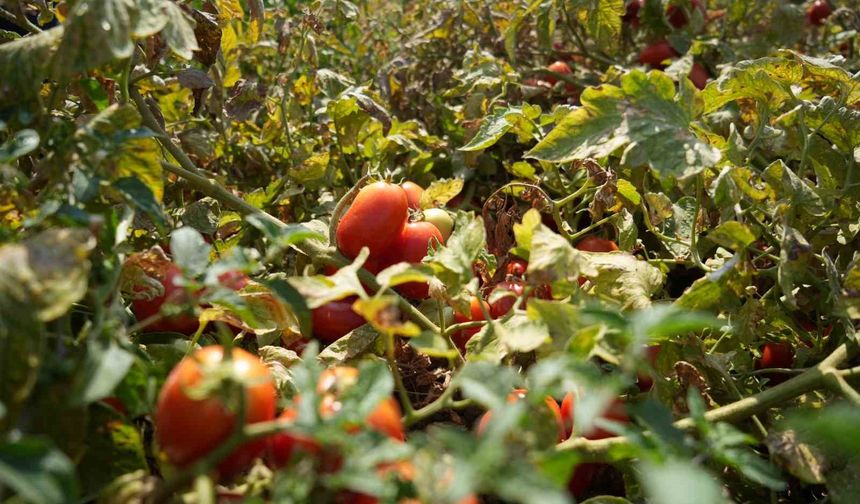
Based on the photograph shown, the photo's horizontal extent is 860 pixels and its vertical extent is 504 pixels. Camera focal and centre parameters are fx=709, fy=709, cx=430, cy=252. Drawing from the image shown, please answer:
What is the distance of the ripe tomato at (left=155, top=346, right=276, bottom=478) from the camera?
531mm

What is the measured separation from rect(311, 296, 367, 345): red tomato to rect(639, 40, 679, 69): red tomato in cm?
123

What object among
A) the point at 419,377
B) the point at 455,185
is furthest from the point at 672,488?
the point at 455,185

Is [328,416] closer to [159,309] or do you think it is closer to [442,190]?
[159,309]

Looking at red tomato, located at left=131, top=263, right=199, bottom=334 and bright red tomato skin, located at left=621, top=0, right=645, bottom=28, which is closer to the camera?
red tomato, located at left=131, top=263, right=199, bottom=334

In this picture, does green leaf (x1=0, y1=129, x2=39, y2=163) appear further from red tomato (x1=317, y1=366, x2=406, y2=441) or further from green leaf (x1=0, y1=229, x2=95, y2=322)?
red tomato (x1=317, y1=366, x2=406, y2=441)

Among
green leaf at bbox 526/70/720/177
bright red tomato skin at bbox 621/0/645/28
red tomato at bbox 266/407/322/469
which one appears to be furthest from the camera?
bright red tomato skin at bbox 621/0/645/28

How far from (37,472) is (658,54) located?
1.75 m

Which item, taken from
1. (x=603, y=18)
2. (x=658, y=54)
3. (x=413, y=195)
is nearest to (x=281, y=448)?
(x=413, y=195)

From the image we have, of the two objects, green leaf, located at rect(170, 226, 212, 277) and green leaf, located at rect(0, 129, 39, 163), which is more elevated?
green leaf, located at rect(0, 129, 39, 163)

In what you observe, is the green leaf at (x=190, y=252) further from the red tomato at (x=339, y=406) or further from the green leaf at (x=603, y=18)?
the green leaf at (x=603, y=18)

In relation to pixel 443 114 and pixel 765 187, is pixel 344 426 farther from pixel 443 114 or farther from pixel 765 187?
pixel 443 114

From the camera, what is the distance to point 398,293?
1.00 meters

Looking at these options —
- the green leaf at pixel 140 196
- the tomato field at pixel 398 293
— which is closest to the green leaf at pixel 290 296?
the tomato field at pixel 398 293

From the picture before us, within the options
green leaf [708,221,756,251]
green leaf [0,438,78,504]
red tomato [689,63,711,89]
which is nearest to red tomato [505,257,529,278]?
green leaf [708,221,756,251]
